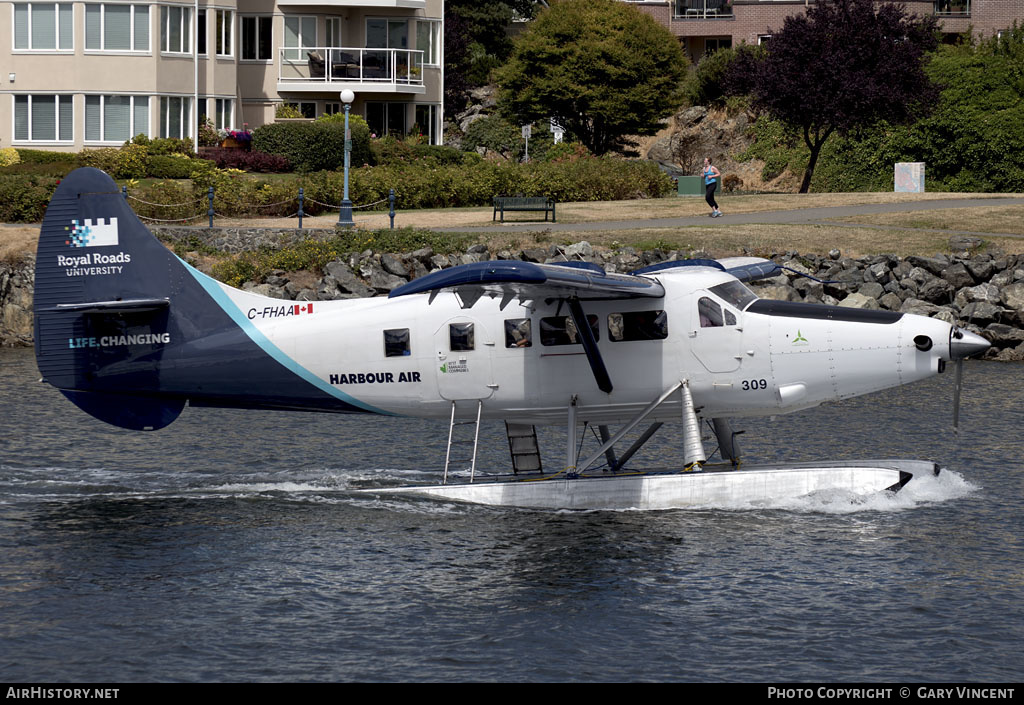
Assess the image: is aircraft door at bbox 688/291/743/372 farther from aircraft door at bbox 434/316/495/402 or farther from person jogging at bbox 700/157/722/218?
person jogging at bbox 700/157/722/218

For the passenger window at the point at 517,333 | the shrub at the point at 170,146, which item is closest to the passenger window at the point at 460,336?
the passenger window at the point at 517,333

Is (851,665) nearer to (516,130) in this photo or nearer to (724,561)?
(724,561)

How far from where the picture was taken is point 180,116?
60.3 m

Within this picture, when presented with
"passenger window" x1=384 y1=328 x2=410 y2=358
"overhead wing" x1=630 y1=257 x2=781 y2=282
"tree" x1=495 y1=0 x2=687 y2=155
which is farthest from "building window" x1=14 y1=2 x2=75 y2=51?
"overhead wing" x1=630 y1=257 x2=781 y2=282

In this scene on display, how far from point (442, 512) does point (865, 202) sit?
31.8 meters

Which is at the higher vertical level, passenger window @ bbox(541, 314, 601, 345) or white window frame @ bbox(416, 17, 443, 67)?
white window frame @ bbox(416, 17, 443, 67)

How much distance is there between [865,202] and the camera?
155ft

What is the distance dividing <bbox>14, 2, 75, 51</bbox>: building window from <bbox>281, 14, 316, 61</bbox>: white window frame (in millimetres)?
10850

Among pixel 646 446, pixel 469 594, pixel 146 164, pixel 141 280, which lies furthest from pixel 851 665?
pixel 146 164

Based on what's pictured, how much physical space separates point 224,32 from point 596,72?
17946 mm

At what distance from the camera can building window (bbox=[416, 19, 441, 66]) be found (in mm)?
67688

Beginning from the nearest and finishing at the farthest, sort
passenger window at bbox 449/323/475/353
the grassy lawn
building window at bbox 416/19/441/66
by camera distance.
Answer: passenger window at bbox 449/323/475/353, the grassy lawn, building window at bbox 416/19/441/66

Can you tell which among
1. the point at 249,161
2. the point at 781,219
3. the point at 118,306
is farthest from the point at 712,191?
the point at 118,306

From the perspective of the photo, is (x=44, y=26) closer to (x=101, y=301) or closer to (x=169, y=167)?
(x=169, y=167)
